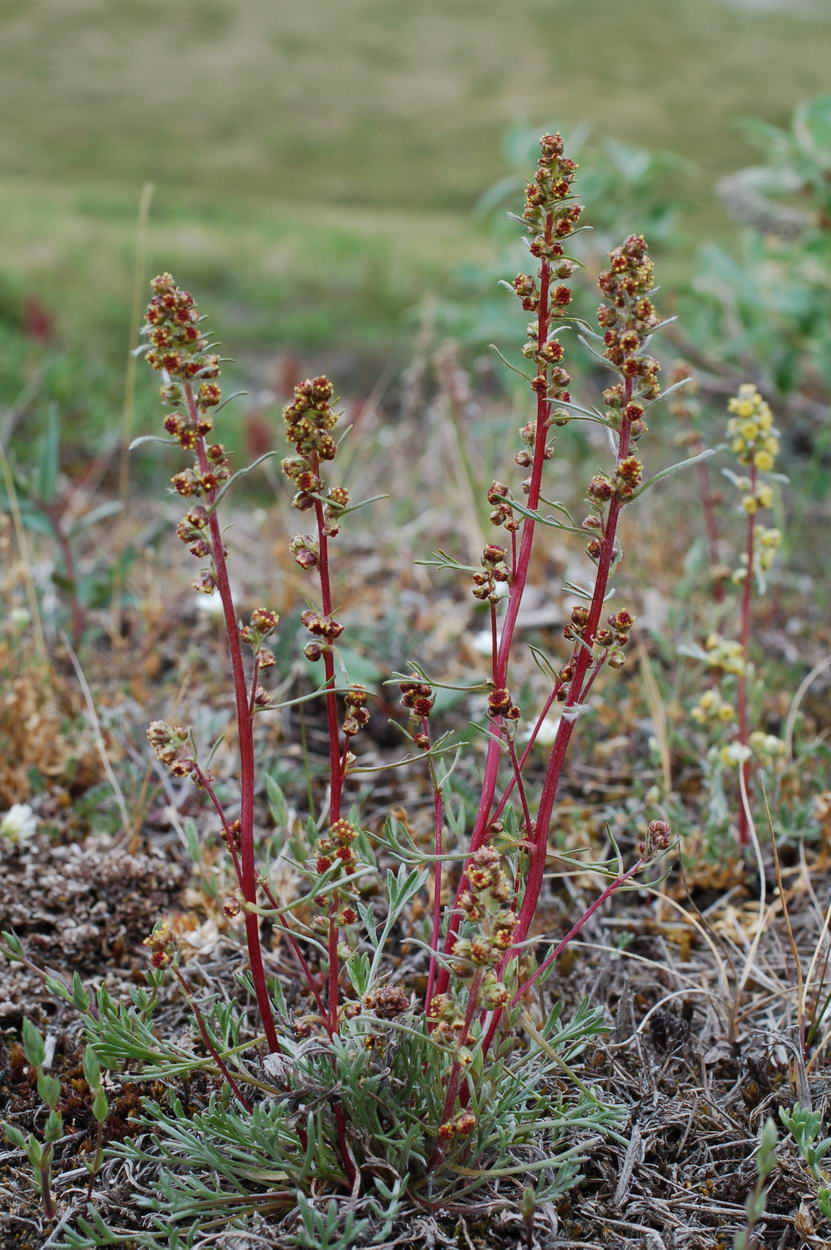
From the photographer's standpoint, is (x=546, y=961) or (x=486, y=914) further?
(x=546, y=961)

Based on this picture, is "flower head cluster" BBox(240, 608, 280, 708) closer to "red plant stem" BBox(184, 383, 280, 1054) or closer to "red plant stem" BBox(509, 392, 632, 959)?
"red plant stem" BBox(184, 383, 280, 1054)

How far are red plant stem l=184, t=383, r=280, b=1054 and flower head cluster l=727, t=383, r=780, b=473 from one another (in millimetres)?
1064

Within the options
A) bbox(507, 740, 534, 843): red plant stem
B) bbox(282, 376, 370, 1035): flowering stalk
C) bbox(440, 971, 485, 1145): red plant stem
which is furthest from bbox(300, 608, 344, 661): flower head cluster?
bbox(440, 971, 485, 1145): red plant stem

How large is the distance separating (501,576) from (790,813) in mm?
1108

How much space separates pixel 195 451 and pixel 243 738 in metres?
0.32

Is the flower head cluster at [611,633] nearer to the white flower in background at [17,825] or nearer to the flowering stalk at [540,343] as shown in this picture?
the flowering stalk at [540,343]

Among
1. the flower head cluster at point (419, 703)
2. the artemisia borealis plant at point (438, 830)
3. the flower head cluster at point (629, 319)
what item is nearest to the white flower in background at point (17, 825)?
the artemisia borealis plant at point (438, 830)

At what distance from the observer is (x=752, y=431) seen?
1.79 meters

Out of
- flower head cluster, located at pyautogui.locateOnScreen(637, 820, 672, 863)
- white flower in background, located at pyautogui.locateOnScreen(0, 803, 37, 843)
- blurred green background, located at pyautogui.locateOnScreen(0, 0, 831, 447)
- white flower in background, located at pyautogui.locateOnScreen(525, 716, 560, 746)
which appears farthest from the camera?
blurred green background, located at pyautogui.locateOnScreen(0, 0, 831, 447)

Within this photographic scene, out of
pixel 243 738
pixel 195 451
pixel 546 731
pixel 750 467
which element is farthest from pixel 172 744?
pixel 750 467

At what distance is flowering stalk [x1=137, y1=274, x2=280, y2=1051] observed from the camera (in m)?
1.02

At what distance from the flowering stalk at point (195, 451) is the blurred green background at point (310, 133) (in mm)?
3068

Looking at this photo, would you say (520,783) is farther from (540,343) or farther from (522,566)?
(540,343)

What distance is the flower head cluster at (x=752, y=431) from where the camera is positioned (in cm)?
179
